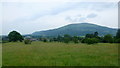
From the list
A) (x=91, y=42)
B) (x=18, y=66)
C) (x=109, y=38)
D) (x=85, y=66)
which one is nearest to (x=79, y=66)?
(x=85, y=66)

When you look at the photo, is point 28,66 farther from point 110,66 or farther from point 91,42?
point 91,42

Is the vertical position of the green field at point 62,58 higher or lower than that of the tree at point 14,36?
lower

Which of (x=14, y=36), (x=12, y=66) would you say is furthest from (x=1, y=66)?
(x=14, y=36)

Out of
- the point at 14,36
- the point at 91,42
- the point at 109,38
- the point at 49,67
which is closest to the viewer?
the point at 49,67

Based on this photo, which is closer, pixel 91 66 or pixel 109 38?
pixel 91 66

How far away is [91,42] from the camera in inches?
1262

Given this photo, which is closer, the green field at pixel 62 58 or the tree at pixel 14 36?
the green field at pixel 62 58

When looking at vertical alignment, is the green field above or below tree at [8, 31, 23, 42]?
below

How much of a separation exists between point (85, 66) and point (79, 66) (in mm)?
315

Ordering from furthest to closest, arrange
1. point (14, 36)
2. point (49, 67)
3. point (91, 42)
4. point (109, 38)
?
point (14, 36), point (109, 38), point (91, 42), point (49, 67)

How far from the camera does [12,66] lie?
28.7 ft

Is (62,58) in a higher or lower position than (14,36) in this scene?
lower

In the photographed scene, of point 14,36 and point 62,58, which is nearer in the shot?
point 62,58

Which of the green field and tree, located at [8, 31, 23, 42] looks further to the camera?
tree, located at [8, 31, 23, 42]
